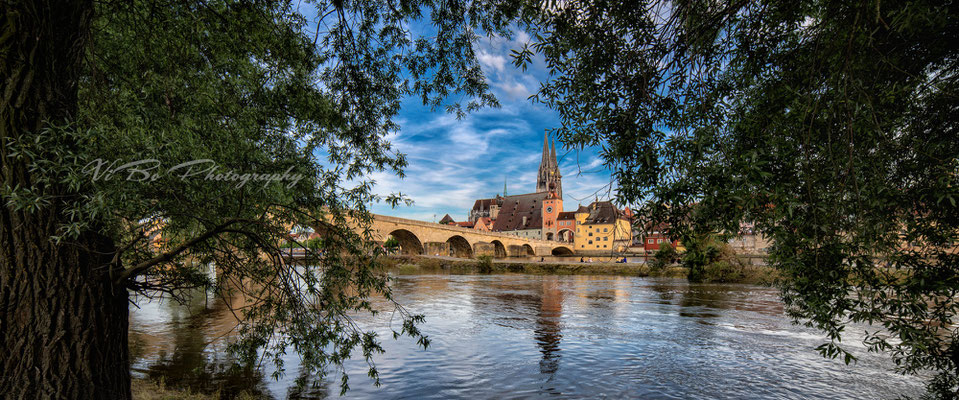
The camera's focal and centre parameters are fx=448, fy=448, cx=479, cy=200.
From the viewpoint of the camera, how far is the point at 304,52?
6191 mm

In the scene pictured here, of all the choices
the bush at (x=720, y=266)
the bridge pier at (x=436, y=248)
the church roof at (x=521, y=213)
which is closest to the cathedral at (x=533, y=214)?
the church roof at (x=521, y=213)

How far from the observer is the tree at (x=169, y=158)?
3051mm

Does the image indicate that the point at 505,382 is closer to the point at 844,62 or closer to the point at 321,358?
the point at 321,358

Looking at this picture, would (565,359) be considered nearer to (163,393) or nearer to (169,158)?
(163,393)

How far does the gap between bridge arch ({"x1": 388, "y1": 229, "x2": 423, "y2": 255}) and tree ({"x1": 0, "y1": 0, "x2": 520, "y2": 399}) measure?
3829cm

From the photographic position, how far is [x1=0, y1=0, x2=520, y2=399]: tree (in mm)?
3051

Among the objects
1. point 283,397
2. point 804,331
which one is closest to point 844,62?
point 283,397

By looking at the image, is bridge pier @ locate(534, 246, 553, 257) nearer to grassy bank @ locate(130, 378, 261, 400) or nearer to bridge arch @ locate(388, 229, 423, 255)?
bridge arch @ locate(388, 229, 423, 255)

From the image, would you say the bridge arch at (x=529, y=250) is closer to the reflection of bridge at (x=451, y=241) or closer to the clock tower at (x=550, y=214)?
the reflection of bridge at (x=451, y=241)

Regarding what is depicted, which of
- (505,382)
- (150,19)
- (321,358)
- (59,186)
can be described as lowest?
(505,382)

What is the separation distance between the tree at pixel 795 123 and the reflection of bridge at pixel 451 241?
29.2 meters

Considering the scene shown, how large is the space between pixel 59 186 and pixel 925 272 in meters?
6.82

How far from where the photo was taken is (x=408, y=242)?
49.0 metres

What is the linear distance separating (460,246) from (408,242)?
37.1 ft
